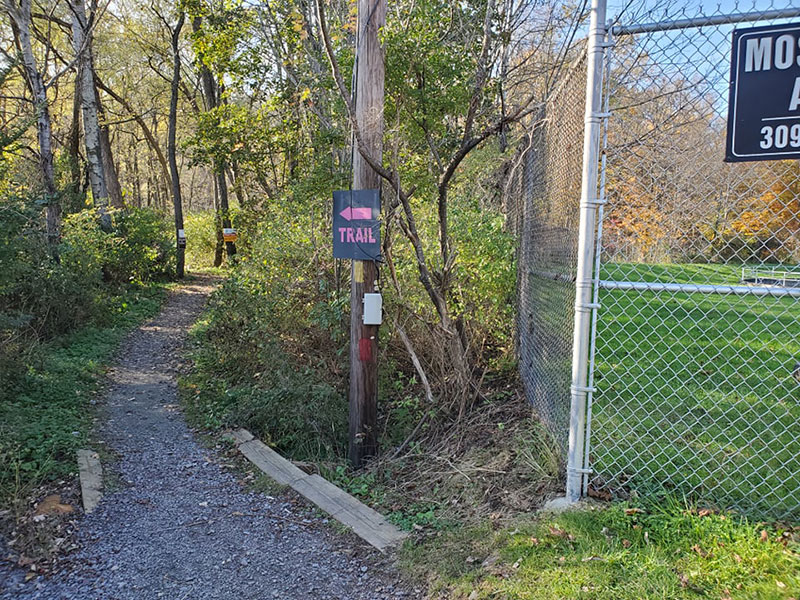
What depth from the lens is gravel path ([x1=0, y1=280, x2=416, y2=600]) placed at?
10.3 ft

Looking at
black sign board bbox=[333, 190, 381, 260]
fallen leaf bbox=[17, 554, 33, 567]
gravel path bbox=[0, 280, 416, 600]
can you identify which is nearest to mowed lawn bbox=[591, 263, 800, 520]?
gravel path bbox=[0, 280, 416, 600]

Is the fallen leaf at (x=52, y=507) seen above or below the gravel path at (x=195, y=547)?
above

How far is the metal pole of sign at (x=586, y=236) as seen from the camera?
304 centimetres

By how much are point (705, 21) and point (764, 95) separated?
495mm

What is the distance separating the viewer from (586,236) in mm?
3113

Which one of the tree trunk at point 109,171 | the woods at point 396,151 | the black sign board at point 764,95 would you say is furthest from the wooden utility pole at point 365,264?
the tree trunk at point 109,171

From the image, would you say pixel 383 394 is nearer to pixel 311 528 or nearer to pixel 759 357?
pixel 311 528

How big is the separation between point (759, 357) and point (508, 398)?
8.64ft

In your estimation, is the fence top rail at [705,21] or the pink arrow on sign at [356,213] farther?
the pink arrow on sign at [356,213]

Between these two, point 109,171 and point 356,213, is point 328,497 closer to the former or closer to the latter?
point 356,213

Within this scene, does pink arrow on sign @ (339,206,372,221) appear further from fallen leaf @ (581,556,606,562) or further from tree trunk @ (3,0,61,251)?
tree trunk @ (3,0,61,251)

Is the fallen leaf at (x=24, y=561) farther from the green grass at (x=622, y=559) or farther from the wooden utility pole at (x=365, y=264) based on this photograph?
the wooden utility pole at (x=365, y=264)

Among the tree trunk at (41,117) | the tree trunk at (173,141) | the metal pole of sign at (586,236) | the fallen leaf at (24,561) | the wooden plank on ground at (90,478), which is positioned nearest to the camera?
the metal pole of sign at (586,236)

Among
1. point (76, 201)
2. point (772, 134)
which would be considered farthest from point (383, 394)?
point (76, 201)
